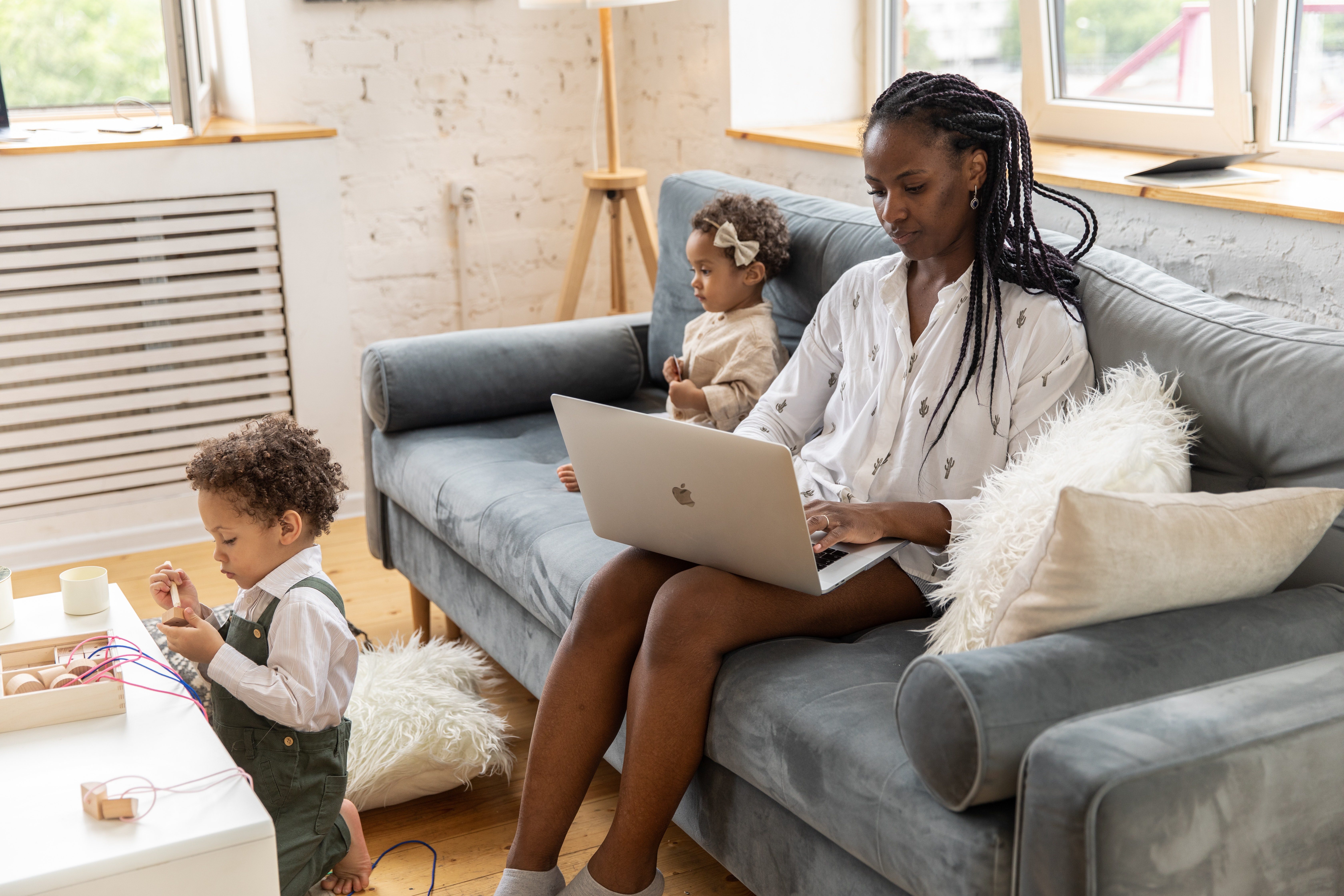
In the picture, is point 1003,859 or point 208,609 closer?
point 1003,859

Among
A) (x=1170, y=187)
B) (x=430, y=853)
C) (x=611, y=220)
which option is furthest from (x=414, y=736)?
(x=611, y=220)

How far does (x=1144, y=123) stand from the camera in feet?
7.70

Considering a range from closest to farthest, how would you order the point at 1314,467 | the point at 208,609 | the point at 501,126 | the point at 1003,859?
the point at 1003,859 < the point at 1314,467 < the point at 208,609 < the point at 501,126

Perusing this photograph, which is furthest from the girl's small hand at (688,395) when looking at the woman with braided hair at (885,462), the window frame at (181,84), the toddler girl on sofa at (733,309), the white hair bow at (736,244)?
the window frame at (181,84)

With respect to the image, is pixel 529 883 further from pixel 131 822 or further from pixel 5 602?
pixel 5 602

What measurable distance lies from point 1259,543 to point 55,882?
1167 mm

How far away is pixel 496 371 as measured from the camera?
7.97ft

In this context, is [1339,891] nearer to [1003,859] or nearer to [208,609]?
[1003,859]

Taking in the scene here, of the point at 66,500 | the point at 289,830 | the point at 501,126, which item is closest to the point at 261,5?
the point at 501,126

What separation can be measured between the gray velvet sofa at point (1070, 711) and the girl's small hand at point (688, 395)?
0.82 ft

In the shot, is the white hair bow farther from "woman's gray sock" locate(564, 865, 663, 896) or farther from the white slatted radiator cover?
the white slatted radiator cover

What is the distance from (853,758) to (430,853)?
0.86 metres

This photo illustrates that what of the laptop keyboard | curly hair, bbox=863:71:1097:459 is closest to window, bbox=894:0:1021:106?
curly hair, bbox=863:71:1097:459

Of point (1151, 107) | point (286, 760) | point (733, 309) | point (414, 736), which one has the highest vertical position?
point (1151, 107)
